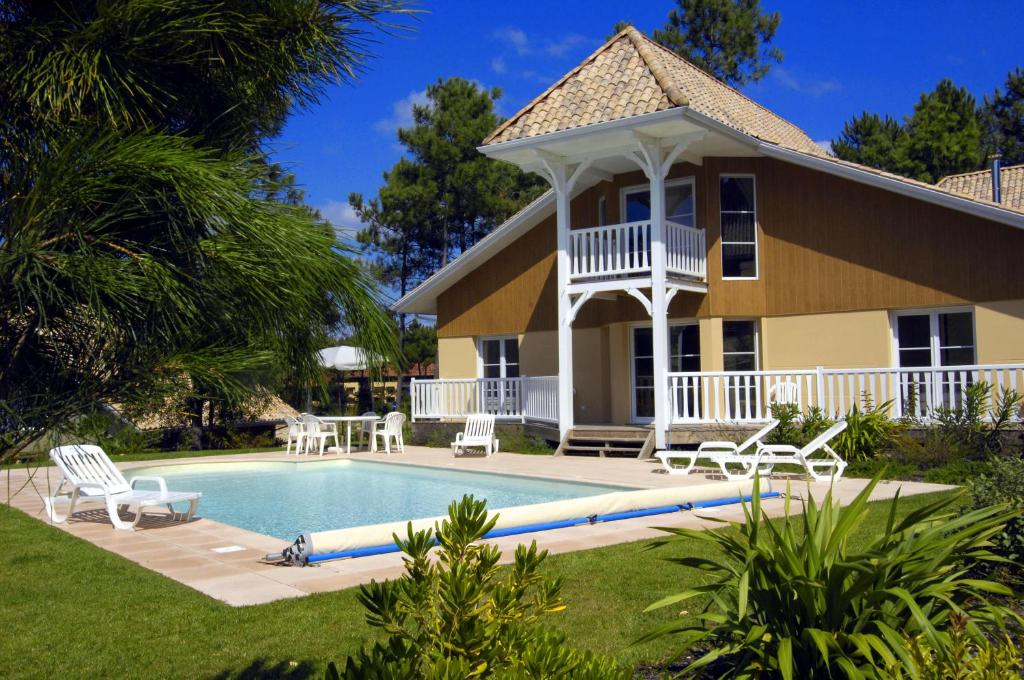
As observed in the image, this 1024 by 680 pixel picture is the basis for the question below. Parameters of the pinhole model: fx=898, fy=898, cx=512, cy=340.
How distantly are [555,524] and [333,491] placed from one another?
22.4ft

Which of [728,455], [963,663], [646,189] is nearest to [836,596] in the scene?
[963,663]

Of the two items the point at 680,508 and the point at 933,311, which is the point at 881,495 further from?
the point at 933,311

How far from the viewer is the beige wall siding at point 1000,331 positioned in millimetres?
15703

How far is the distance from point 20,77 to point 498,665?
72.3 inches

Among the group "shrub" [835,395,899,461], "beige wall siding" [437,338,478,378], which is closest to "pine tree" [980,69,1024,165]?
"beige wall siding" [437,338,478,378]

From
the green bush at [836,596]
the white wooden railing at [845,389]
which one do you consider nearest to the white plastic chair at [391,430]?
the white wooden railing at [845,389]

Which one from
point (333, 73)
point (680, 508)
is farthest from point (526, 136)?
point (333, 73)

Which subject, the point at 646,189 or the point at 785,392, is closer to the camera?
the point at 785,392

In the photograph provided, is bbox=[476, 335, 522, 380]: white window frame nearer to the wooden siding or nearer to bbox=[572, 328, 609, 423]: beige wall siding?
the wooden siding

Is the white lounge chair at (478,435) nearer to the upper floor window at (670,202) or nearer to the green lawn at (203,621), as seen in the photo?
the upper floor window at (670,202)

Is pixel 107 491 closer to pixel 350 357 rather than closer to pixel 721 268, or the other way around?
pixel 350 357

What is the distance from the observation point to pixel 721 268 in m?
18.9

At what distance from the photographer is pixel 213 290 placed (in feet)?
6.02

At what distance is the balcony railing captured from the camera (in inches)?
699
